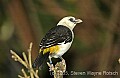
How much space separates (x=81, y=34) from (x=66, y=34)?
252cm

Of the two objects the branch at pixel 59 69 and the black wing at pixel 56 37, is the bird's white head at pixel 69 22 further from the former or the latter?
the branch at pixel 59 69

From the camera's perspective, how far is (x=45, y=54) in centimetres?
194

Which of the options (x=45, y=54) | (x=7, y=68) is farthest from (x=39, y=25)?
(x=45, y=54)

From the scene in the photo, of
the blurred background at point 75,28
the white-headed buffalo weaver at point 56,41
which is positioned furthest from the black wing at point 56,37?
the blurred background at point 75,28

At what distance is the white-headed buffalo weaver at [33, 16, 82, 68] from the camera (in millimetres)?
1862

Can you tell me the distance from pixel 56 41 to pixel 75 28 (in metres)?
2.64

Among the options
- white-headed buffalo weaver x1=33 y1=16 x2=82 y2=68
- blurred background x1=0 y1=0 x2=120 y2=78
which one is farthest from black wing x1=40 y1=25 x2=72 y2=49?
blurred background x1=0 y1=0 x2=120 y2=78

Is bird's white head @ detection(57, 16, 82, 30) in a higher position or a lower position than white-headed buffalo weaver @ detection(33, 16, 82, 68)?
higher

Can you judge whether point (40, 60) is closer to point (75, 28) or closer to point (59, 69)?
point (59, 69)

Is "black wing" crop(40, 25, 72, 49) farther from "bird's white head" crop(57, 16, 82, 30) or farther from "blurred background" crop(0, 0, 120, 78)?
"blurred background" crop(0, 0, 120, 78)

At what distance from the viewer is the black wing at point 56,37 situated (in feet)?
6.17

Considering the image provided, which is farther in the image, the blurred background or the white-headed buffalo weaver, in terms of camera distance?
the blurred background

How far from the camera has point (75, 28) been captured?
4547 mm

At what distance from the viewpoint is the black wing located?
1.88m
